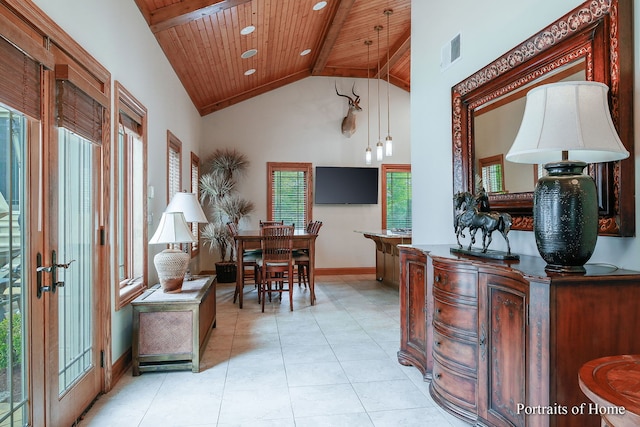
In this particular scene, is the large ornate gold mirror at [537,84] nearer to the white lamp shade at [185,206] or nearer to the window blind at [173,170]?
the white lamp shade at [185,206]

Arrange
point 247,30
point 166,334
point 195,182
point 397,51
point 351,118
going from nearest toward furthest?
point 166,334 < point 247,30 < point 397,51 < point 195,182 < point 351,118

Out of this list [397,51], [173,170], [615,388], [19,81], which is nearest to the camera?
[615,388]

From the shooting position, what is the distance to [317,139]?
781cm

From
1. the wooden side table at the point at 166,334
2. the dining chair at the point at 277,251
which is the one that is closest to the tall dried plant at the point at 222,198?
the dining chair at the point at 277,251

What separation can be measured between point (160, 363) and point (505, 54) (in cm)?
337

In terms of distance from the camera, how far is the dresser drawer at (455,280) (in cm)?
221

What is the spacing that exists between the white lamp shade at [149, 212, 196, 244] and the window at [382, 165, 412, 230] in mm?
5286

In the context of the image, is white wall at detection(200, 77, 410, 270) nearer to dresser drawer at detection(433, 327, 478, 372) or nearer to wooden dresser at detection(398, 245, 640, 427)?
wooden dresser at detection(398, 245, 640, 427)

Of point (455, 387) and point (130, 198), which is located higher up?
point (130, 198)

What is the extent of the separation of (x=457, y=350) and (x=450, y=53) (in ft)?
7.85

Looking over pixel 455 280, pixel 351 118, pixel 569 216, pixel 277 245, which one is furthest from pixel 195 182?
pixel 569 216

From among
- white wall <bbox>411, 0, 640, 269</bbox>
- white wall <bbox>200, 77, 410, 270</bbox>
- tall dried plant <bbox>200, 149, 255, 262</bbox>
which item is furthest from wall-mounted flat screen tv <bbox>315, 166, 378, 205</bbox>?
white wall <bbox>411, 0, 640, 269</bbox>

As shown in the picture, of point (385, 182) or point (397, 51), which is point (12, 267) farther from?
point (385, 182)

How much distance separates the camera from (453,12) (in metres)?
3.20
